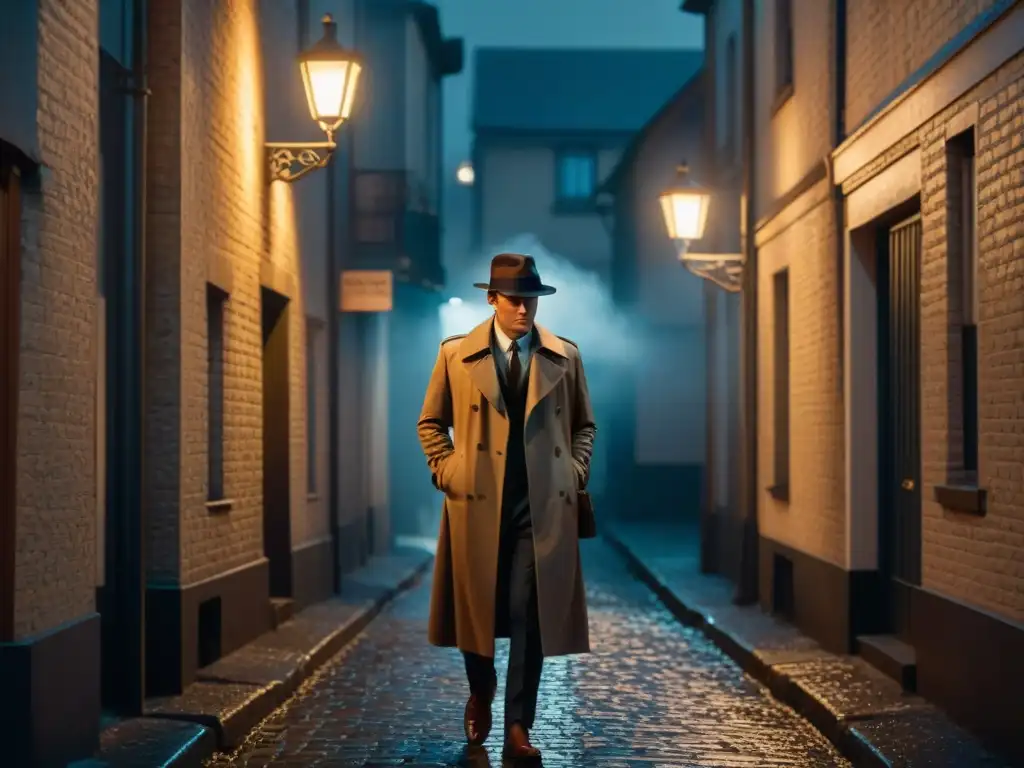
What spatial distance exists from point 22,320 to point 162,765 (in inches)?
78.0

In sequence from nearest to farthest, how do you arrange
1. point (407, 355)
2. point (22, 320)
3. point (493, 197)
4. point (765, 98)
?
point (22, 320) → point (765, 98) → point (407, 355) → point (493, 197)

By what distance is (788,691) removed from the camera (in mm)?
9594

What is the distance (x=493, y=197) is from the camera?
133 ft

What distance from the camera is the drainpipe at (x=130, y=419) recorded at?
8.89 metres

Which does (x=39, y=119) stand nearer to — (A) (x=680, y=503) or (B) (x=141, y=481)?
(B) (x=141, y=481)

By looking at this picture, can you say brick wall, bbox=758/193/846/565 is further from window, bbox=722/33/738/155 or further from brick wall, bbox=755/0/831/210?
window, bbox=722/33/738/155

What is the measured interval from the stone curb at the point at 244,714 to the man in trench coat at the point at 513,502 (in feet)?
4.11

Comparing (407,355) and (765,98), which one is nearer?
(765,98)

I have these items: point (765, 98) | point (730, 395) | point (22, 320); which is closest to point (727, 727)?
point (22, 320)

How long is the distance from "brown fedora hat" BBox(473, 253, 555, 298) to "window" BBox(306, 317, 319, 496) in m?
8.41

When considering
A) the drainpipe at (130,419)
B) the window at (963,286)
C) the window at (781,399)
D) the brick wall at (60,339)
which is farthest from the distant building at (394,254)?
the brick wall at (60,339)

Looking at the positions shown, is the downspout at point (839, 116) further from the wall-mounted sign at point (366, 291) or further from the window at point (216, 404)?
the wall-mounted sign at point (366, 291)

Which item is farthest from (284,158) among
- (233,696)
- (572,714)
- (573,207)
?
(573,207)

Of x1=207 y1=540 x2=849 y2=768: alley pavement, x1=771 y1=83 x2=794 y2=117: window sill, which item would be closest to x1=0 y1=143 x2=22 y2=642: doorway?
x1=207 y1=540 x2=849 y2=768: alley pavement
